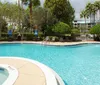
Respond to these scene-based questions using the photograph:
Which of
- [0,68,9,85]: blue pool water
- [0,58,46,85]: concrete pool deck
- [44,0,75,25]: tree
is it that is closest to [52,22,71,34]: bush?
[44,0,75,25]: tree

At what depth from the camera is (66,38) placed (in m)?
26.0

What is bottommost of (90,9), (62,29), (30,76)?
(30,76)

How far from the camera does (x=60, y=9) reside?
96.9 ft

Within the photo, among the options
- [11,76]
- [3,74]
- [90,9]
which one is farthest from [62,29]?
[11,76]

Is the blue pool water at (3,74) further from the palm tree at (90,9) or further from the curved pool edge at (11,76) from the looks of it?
the palm tree at (90,9)

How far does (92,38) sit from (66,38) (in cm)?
448

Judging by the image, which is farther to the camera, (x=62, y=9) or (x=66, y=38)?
(x=62, y=9)

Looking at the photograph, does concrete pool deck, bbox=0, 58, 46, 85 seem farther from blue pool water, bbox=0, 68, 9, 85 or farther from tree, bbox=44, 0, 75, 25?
tree, bbox=44, 0, 75, 25

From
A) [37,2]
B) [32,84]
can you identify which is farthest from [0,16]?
[32,84]

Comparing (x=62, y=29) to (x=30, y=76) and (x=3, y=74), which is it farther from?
(x=30, y=76)

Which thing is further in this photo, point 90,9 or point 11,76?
point 90,9

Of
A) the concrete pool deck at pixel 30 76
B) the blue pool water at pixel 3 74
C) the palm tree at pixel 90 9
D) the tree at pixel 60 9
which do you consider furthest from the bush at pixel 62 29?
the blue pool water at pixel 3 74

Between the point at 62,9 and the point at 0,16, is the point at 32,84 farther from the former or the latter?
the point at 62,9

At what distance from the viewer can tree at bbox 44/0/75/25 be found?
2908 cm
